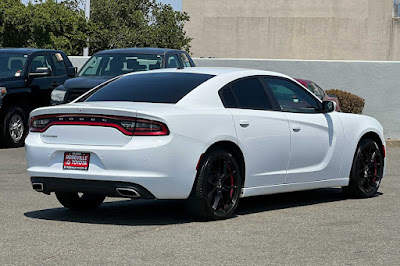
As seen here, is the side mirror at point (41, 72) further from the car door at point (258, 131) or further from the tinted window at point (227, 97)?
the tinted window at point (227, 97)

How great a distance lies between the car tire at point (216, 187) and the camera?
30.2 feet

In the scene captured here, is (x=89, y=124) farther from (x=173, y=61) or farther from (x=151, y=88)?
(x=173, y=61)

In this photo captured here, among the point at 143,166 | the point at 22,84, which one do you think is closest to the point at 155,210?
the point at 143,166

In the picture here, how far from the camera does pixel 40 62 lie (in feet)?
66.9

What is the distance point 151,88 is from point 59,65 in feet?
37.0

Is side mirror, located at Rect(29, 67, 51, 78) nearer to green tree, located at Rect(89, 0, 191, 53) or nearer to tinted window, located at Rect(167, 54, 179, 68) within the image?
tinted window, located at Rect(167, 54, 179, 68)

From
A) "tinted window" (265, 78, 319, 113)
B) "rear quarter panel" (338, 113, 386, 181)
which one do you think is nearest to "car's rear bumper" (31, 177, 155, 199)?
"tinted window" (265, 78, 319, 113)

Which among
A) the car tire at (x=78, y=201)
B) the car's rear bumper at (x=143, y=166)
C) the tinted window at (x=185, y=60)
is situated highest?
the tinted window at (x=185, y=60)

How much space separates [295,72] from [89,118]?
53.2ft

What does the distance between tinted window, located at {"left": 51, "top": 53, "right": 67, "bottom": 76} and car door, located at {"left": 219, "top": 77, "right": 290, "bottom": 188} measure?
11.0 metres

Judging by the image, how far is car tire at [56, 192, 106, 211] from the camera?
33.2ft

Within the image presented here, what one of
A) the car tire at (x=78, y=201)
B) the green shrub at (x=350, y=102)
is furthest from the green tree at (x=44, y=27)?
the car tire at (x=78, y=201)

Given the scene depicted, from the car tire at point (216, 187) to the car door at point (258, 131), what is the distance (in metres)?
0.24

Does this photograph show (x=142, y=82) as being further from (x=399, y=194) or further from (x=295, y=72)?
(x=295, y=72)
